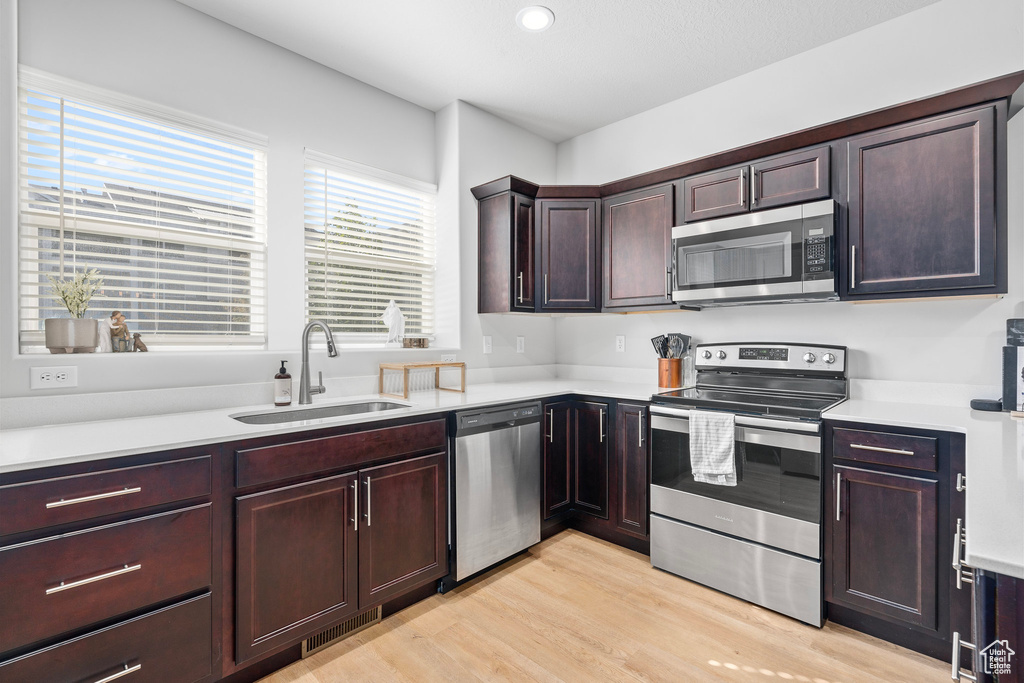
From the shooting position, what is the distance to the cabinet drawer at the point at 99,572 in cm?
134

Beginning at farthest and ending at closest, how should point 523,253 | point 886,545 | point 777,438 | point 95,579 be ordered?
1. point 523,253
2. point 777,438
3. point 886,545
4. point 95,579

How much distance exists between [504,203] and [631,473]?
6.19ft

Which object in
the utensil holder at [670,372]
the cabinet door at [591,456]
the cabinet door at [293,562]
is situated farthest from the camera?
the utensil holder at [670,372]

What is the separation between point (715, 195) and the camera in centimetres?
275

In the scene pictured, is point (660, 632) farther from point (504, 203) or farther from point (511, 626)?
point (504, 203)

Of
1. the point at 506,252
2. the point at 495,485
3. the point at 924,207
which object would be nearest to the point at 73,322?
the point at 495,485

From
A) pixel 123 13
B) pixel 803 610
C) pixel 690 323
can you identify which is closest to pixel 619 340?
pixel 690 323

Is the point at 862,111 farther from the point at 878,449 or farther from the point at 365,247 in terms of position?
the point at 365,247

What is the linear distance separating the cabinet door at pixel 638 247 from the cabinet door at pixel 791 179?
0.50 m

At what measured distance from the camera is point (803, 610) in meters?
2.15

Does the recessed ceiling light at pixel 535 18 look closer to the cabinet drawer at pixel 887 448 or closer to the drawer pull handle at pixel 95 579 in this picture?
the cabinet drawer at pixel 887 448

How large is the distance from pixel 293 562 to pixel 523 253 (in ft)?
7.27

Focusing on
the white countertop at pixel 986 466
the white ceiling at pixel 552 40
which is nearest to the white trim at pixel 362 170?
the white ceiling at pixel 552 40

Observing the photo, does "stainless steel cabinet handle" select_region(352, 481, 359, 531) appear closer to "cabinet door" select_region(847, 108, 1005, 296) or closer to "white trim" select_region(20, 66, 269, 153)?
"white trim" select_region(20, 66, 269, 153)
